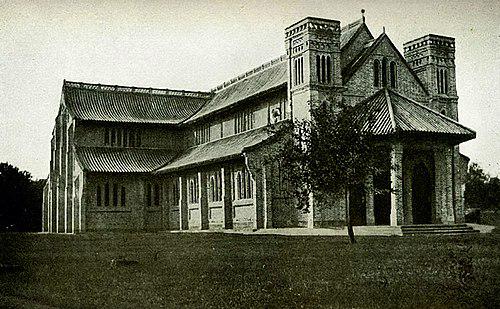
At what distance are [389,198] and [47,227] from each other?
37214 mm

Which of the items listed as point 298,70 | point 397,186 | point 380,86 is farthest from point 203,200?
point 397,186

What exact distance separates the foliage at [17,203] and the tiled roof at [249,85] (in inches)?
692

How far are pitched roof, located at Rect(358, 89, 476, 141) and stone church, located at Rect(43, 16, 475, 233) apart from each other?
97 millimetres

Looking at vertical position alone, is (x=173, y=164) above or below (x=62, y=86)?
below

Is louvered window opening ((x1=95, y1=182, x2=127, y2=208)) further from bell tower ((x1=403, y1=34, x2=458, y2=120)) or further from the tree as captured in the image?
the tree

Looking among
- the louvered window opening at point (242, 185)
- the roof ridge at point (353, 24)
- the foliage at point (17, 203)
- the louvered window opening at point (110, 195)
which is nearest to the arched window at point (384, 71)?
the roof ridge at point (353, 24)

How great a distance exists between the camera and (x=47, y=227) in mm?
60594

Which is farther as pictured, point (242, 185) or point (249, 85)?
point (249, 85)

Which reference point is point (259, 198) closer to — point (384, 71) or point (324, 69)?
point (324, 69)

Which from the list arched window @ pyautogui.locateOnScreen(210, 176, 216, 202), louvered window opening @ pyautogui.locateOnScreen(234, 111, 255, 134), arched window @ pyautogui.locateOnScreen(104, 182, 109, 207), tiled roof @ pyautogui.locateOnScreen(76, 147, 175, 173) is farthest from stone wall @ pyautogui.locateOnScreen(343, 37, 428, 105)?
arched window @ pyautogui.locateOnScreen(104, 182, 109, 207)

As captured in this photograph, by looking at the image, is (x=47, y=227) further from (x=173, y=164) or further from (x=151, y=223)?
(x=173, y=164)

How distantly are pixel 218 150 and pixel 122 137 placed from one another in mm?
13023

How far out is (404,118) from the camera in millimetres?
34688

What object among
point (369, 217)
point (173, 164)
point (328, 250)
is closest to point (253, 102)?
point (173, 164)
